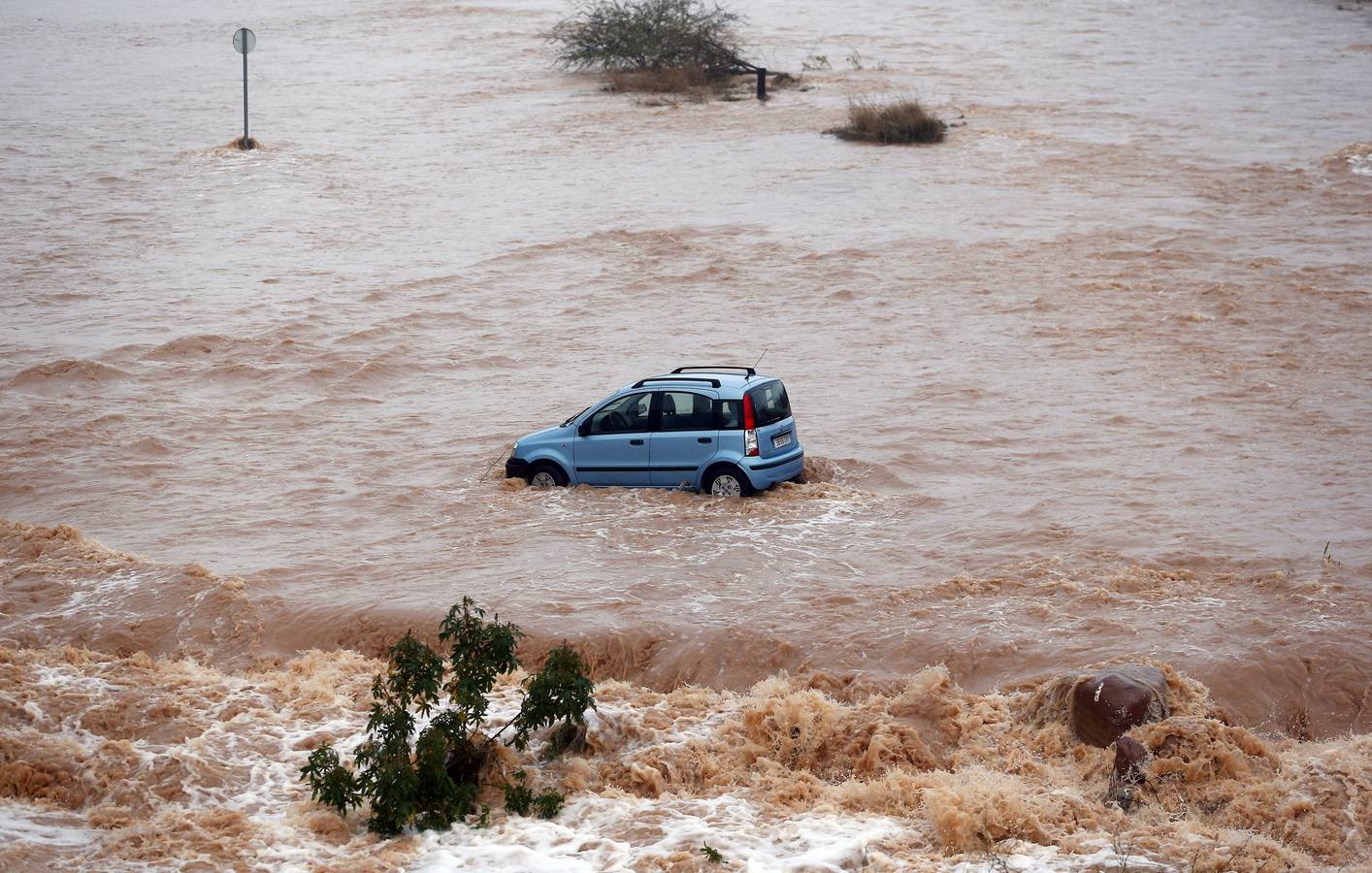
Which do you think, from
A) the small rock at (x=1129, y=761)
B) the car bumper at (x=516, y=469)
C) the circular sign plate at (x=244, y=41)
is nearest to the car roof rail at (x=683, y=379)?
the car bumper at (x=516, y=469)

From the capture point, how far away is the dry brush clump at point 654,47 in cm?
4122

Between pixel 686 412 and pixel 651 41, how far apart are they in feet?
97.7

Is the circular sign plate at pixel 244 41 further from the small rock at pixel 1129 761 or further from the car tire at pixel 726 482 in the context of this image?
the small rock at pixel 1129 761

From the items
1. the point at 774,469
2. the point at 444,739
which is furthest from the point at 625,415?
the point at 444,739

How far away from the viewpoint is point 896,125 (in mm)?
33750

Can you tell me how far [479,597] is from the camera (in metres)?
12.4

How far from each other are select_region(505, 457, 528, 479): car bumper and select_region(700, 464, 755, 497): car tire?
211 cm

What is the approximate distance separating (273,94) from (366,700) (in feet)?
113

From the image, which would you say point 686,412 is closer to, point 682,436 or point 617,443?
point 682,436

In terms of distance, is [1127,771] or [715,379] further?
[715,379]

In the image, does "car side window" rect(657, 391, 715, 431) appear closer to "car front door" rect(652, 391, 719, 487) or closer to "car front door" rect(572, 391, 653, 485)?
"car front door" rect(652, 391, 719, 487)

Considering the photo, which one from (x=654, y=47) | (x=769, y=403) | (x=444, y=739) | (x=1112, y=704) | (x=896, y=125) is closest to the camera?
(x=444, y=739)

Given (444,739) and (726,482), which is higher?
(726,482)

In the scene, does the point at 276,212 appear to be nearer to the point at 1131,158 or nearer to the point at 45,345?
the point at 45,345
